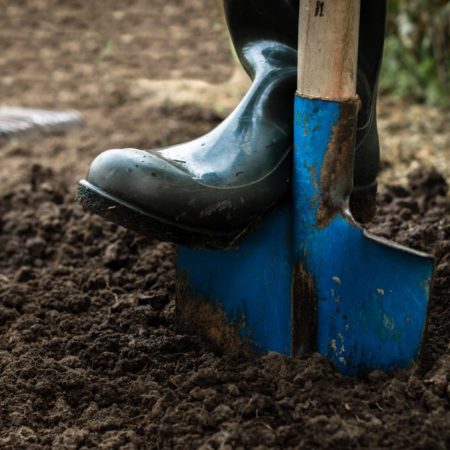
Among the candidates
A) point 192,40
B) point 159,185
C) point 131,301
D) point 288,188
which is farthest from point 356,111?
point 192,40

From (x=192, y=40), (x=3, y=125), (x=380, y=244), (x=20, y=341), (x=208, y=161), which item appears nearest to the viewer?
(x=380, y=244)

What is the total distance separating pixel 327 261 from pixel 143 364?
1.45 feet

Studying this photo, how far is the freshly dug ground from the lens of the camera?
1.47 m

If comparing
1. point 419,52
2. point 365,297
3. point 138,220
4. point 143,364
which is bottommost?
point 143,364

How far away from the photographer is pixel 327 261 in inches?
63.1

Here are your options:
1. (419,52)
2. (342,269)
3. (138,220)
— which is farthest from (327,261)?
(419,52)

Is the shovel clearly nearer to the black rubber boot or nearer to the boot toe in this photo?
the black rubber boot

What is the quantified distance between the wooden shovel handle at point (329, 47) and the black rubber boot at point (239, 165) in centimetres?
14

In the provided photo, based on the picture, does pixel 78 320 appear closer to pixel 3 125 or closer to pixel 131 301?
pixel 131 301

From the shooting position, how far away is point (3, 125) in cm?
408

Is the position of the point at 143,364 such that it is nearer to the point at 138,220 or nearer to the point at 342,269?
the point at 138,220

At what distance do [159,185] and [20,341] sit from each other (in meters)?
0.54

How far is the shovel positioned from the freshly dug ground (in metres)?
0.06

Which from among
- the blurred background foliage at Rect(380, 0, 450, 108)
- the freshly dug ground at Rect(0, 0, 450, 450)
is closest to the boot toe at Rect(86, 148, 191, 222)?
the freshly dug ground at Rect(0, 0, 450, 450)
